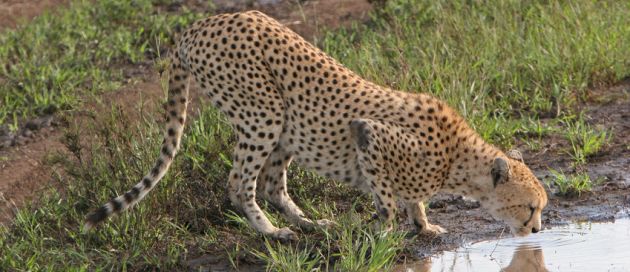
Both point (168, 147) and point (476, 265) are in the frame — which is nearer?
point (476, 265)

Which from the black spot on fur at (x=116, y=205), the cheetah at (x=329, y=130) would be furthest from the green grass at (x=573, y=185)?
the black spot on fur at (x=116, y=205)

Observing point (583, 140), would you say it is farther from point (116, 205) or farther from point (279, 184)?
point (116, 205)

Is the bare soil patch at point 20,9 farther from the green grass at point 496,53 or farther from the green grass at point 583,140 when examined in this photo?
the green grass at point 583,140

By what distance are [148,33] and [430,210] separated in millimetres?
3443

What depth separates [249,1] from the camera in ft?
34.1

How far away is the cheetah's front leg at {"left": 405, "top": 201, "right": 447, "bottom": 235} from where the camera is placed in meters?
6.33

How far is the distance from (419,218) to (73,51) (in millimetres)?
3639

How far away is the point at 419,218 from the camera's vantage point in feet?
20.8

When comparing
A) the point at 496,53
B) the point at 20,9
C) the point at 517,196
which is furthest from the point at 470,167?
the point at 20,9

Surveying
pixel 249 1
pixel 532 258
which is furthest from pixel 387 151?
pixel 249 1

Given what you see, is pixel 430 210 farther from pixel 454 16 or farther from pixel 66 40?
pixel 66 40

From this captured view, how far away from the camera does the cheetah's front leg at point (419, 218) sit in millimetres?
6332

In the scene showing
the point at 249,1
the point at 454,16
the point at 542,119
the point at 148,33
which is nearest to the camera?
the point at 542,119

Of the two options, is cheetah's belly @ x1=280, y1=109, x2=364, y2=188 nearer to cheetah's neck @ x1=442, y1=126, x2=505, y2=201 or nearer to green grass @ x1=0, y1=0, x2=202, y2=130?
cheetah's neck @ x1=442, y1=126, x2=505, y2=201
